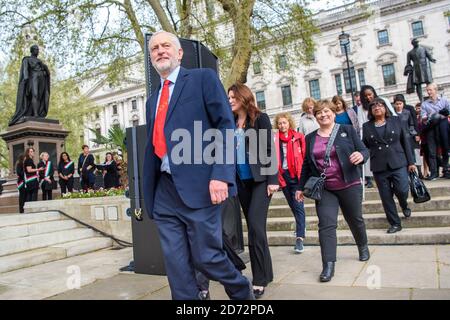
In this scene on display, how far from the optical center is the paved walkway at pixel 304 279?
3.26 meters

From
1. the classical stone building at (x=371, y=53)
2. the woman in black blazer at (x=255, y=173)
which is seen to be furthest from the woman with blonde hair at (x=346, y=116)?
the classical stone building at (x=371, y=53)

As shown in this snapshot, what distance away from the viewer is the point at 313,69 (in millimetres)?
47438

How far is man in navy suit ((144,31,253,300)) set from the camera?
7.55 ft

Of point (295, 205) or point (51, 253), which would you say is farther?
point (51, 253)

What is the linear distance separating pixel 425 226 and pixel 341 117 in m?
2.36

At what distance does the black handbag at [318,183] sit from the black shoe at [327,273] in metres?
0.68

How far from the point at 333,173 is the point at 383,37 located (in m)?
45.9

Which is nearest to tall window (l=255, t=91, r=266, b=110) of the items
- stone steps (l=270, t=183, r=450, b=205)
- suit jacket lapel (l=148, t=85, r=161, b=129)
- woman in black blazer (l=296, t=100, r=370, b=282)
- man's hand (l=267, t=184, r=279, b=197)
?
stone steps (l=270, t=183, r=450, b=205)

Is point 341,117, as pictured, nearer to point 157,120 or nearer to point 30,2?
point 157,120

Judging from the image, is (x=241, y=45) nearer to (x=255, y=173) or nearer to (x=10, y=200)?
(x=10, y=200)

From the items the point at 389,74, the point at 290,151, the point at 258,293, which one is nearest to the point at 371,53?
the point at 389,74

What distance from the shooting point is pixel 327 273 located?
3.70 metres

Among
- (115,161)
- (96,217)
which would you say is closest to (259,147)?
(96,217)

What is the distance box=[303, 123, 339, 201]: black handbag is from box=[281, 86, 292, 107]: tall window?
46.7 m
